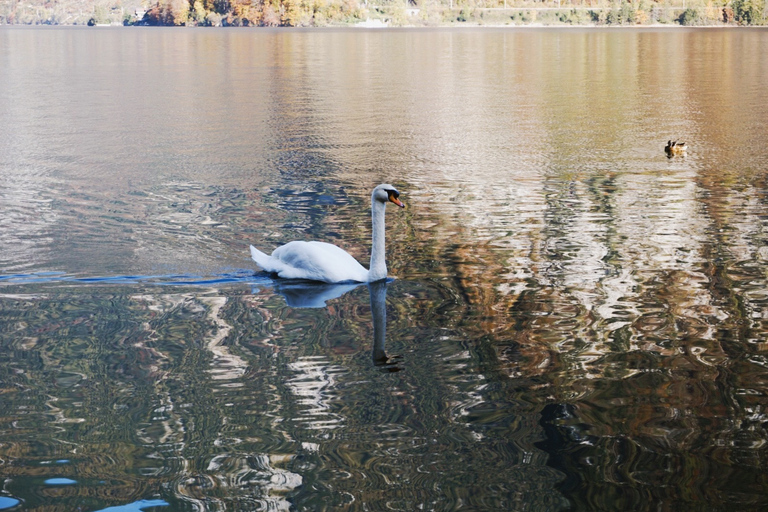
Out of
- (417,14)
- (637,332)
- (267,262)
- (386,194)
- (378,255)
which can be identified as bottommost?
(637,332)

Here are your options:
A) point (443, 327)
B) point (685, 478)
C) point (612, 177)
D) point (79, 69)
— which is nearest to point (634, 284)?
point (443, 327)

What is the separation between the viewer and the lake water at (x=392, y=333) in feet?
17.1

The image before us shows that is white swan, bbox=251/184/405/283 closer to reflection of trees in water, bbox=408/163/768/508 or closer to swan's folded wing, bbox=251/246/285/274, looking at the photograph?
swan's folded wing, bbox=251/246/285/274

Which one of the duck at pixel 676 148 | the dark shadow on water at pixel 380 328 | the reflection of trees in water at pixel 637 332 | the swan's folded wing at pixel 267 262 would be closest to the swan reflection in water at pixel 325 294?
the dark shadow on water at pixel 380 328

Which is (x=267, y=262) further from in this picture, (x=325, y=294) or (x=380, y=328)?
(x=380, y=328)

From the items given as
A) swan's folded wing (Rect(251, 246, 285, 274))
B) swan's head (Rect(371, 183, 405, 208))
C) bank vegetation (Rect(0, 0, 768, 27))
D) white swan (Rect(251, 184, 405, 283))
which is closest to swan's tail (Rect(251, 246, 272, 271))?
swan's folded wing (Rect(251, 246, 285, 274))

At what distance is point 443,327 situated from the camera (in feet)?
25.6

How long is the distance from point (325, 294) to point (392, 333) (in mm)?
1359

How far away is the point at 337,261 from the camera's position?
903cm

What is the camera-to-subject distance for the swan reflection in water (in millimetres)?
8031

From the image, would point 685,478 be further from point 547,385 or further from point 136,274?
point 136,274

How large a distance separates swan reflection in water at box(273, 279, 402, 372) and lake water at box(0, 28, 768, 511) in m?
0.04

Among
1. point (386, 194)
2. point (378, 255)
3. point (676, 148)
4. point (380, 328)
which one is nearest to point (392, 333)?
point (380, 328)

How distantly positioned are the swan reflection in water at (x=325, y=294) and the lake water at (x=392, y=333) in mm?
39
